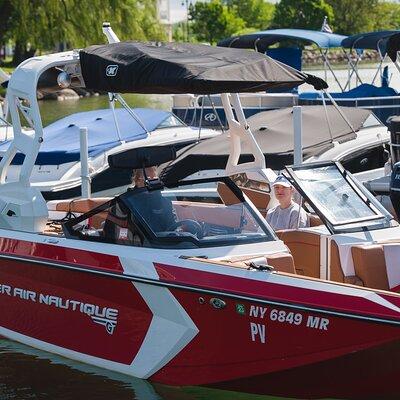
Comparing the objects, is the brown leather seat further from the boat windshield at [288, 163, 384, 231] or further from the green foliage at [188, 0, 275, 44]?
the green foliage at [188, 0, 275, 44]

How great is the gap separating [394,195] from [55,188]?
6456mm

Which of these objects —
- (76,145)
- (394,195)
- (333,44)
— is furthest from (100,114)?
(394,195)

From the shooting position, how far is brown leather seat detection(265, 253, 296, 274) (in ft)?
23.2

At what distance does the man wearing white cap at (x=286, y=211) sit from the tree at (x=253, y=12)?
91.9 m

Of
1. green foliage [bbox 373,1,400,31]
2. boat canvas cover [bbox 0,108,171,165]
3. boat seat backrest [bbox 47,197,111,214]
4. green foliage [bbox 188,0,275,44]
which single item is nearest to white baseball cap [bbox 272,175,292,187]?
boat seat backrest [bbox 47,197,111,214]

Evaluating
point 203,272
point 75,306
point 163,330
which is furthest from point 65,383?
point 203,272

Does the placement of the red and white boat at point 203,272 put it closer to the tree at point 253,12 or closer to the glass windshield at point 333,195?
the glass windshield at point 333,195

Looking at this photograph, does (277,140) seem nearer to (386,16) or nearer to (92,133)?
(92,133)

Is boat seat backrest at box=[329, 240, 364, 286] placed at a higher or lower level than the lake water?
higher

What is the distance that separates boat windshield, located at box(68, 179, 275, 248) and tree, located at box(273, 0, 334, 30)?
241 feet

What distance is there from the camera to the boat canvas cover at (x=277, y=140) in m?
12.7

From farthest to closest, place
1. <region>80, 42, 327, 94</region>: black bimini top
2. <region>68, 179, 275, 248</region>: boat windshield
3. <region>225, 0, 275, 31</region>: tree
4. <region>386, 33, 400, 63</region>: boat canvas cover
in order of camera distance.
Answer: <region>225, 0, 275, 31</region>: tree → <region>386, 33, 400, 63</region>: boat canvas cover → <region>80, 42, 327, 94</region>: black bimini top → <region>68, 179, 275, 248</region>: boat windshield

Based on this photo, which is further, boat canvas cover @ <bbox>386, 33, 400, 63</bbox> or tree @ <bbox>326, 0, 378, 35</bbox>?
tree @ <bbox>326, 0, 378, 35</bbox>

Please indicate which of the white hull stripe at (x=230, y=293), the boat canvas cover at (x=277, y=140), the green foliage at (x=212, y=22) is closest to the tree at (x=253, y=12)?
the green foliage at (x=212, y=22)
